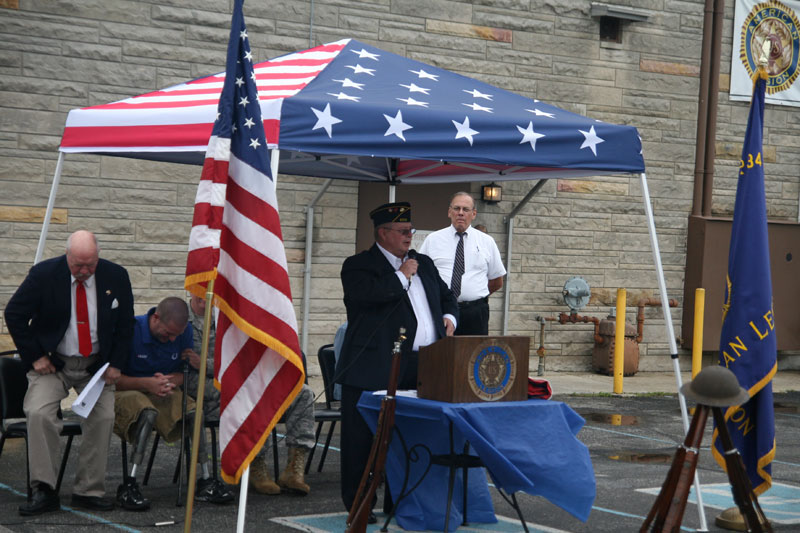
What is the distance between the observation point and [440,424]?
6.28 meters

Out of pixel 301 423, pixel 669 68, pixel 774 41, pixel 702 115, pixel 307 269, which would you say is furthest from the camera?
pixel 774 41

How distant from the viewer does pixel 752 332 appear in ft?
21.3

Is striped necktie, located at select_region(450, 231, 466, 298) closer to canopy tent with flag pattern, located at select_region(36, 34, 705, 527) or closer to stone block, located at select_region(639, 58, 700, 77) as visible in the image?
canopy tent with flag pattern, located at select_region(36, 34, 705, 527)

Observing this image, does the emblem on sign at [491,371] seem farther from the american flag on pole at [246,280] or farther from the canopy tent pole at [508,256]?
the canopy tent pole at [508,256]

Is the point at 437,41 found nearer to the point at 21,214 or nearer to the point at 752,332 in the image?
the point at 21,214

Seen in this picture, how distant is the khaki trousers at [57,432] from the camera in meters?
6.33

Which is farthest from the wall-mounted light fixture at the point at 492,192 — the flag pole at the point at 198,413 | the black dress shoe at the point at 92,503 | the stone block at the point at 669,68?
the flag pole at the point at 198,413

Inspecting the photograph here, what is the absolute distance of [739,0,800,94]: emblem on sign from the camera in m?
15.1

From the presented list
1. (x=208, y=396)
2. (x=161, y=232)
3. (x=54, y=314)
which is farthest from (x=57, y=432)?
(x=161, y=232)

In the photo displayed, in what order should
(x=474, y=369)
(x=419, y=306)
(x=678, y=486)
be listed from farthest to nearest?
(x=419, y=306), (x=474, y=369), (x=678, y=486)

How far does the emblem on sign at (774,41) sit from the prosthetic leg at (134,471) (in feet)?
36.1

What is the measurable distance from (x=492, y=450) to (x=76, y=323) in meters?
2.67

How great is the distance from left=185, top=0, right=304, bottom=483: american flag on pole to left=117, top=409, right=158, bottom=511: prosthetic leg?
5.04 ft

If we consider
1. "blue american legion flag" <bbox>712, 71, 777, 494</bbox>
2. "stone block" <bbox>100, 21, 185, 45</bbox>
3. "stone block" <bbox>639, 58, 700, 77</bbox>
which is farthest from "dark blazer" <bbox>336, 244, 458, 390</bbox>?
"stone block" <bbox>639, 58, 700, 77</bbox>
